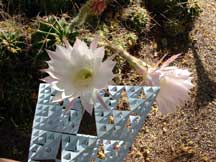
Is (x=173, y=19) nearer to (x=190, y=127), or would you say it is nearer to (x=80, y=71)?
(x=190, y=127)

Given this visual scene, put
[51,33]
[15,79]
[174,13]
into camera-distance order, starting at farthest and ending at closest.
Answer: [174,13] < [15,79] < [51,33]

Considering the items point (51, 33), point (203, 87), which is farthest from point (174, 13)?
point (51, 33)

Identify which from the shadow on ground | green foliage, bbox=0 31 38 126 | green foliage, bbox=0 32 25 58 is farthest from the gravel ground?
green foliage, bbox=0 32 25 58

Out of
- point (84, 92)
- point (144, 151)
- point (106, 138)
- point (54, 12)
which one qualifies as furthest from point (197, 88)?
point (84, 92)

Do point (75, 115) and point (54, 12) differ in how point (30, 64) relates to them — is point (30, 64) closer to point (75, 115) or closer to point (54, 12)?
point (54, 12)

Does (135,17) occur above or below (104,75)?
above

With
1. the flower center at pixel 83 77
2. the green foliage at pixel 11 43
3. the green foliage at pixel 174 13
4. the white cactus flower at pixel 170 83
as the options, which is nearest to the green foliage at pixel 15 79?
the green foliage at pixel 11 43

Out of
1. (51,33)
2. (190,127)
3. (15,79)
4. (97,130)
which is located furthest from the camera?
(190,127)
